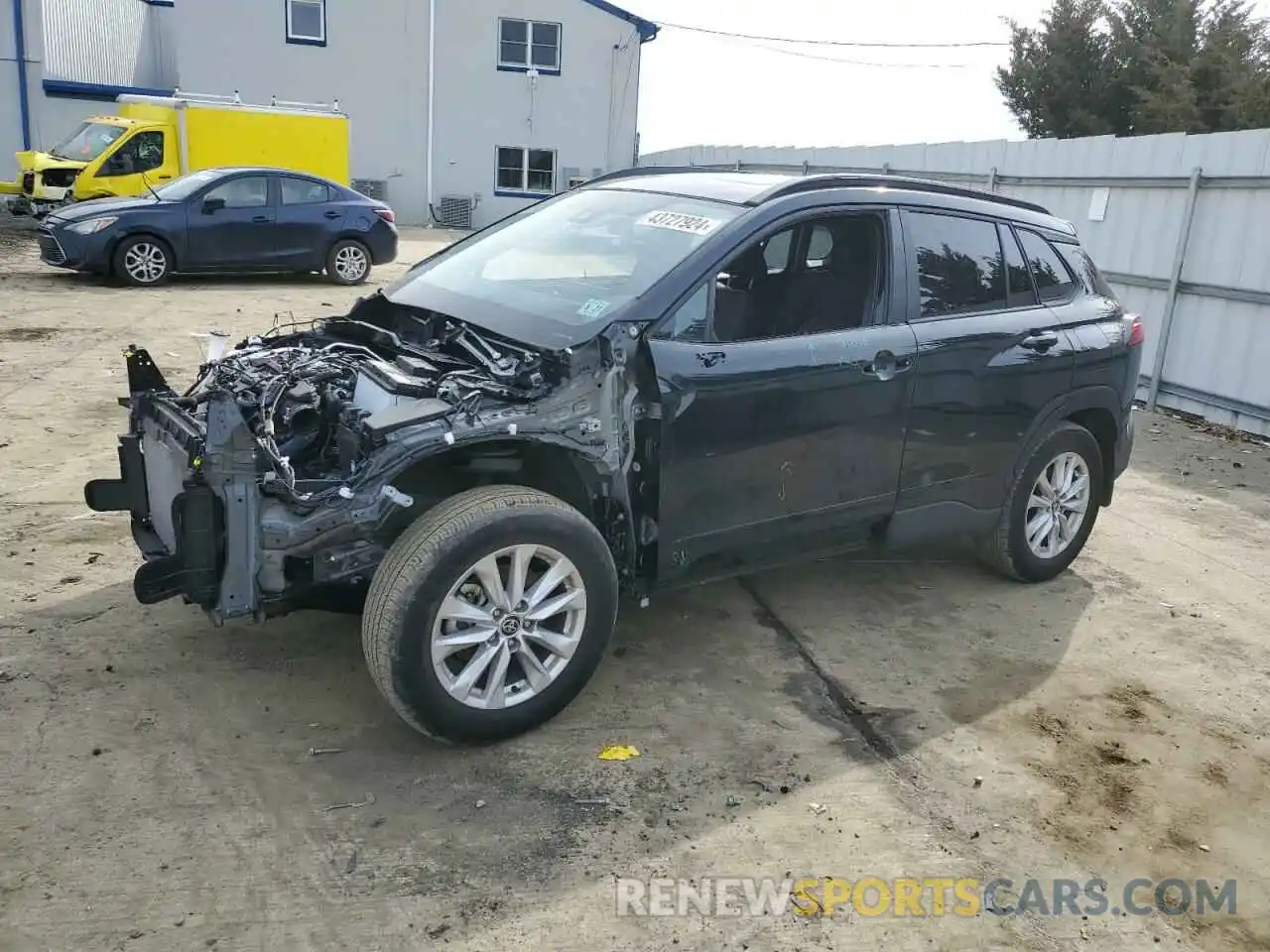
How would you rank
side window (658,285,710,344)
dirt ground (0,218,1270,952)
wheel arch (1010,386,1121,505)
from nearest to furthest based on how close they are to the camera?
dirt ground (0,218,1270,952) < side window (658,285,710,344) < wheel arch (1010,386,1121,505)

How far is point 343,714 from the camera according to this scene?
3.73 m

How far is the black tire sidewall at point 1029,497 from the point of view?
16.5ft

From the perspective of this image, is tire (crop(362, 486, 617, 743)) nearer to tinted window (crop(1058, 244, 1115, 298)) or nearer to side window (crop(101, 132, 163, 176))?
tinted window (crop(1058, 244, 1115, 298))

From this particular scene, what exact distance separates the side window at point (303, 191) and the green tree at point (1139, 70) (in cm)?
1932

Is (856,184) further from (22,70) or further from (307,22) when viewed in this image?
(22,70)

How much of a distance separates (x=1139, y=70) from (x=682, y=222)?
26.8 meters

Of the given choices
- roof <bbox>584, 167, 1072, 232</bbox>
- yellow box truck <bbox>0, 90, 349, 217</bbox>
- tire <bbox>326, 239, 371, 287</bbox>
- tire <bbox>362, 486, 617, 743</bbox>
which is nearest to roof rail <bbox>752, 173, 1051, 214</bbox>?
roof <bbox>584, 167, 1072, 232</bbox>

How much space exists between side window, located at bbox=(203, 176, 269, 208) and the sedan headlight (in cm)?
117

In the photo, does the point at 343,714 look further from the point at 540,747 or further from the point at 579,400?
the point at 579,400

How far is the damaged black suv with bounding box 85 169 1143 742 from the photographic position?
3332 millimetres

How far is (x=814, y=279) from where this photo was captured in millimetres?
4359

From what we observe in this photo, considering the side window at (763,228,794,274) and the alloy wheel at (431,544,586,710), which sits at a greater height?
the side window at (763,228,794,274)

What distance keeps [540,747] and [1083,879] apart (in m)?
1.73

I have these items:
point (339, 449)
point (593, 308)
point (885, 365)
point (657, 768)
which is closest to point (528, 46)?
point (885, 365)
